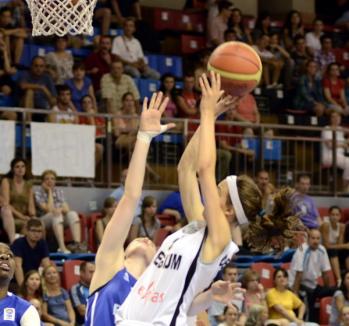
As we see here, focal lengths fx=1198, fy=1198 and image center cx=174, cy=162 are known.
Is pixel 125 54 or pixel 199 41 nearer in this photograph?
pixel 125 54

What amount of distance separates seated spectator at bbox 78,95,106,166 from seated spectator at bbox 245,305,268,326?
305cm

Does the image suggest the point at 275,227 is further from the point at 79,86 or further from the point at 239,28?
the point at 239,28

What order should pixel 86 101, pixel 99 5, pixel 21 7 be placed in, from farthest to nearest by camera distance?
pixel 99 5
pixel 21 7
pixel 86 101

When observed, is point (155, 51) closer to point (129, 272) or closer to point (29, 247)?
point (29, 247)

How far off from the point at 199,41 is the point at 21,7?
3.29 m

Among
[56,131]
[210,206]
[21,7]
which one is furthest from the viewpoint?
[21,7]

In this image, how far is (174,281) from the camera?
5.18 m

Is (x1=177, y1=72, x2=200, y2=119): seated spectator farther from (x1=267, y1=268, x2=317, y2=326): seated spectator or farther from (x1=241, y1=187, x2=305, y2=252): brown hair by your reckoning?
(x1=241, y1=187, x2=305, y2=252): brown hair

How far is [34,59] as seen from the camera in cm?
1453

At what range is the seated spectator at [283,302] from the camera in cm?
1273

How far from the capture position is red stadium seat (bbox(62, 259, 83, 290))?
486 inches

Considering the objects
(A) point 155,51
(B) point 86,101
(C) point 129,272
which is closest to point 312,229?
(B) point 86,101

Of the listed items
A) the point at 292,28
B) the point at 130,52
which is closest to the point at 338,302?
the point at 130,52

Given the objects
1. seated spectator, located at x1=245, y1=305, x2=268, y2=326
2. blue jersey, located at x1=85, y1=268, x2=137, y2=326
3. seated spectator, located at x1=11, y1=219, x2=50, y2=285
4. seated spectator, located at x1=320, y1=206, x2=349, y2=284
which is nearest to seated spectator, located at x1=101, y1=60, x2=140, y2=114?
seated spectator, located at x1=320, y1=206, x2=349, y2=284
